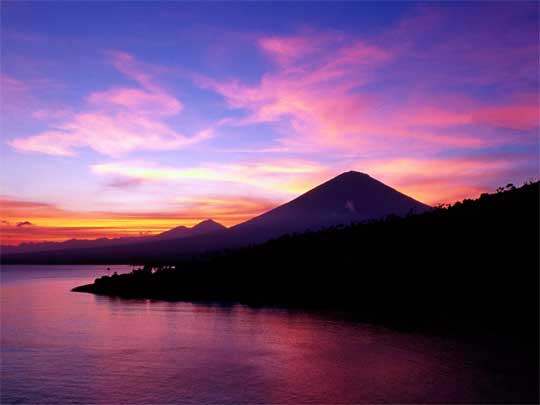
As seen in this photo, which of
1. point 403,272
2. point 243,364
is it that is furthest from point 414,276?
point 243,364

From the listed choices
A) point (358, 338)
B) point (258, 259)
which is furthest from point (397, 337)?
point (258, 259)

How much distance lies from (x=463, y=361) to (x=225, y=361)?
6.09 m

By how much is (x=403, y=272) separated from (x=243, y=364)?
17.8 meters

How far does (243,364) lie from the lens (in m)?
13.5

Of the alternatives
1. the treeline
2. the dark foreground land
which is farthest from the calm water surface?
the treeline

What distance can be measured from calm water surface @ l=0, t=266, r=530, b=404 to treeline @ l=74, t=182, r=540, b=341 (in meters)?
4.22

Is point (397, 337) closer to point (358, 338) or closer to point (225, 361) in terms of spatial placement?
point (358, 338)

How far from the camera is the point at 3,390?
37.9ft

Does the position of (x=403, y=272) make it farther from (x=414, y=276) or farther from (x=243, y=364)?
(x=243, y=364)

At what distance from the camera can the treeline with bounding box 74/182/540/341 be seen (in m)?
22.2

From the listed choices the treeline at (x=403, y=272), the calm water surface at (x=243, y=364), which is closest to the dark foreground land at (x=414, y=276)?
the treeline at (x=403, y=272)

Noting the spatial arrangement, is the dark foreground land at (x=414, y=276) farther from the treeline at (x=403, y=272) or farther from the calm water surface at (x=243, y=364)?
the calm water surface at (x=243, y=364)

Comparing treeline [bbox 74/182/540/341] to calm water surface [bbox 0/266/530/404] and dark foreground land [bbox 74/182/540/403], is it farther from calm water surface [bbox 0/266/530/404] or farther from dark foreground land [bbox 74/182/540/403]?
calm water surface [bbox 0/266/530/404]

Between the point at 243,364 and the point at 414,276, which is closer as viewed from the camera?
the point at 243,364
